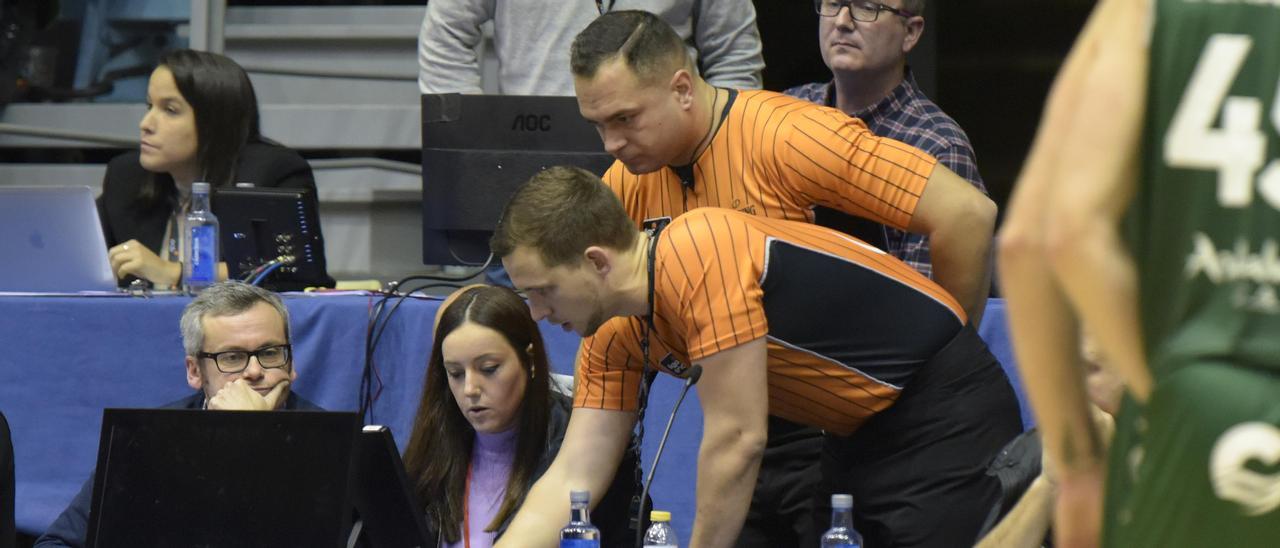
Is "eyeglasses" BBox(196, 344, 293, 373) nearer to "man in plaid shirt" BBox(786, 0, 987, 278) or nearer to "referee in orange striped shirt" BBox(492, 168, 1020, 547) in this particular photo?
"referee in orange striped shirt" BBox(492, 168, 1020, 547)

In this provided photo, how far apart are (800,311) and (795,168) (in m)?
0.43

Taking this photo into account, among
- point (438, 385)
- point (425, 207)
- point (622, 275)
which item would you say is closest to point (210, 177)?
point (425, 207)

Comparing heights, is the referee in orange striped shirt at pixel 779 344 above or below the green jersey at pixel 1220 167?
below

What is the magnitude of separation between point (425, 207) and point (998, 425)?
157cm

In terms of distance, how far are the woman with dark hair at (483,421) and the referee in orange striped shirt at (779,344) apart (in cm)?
42

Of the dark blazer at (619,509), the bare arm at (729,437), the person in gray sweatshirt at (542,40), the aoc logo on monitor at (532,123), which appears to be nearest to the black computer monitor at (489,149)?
the aoc logo on monitor at (532,123)

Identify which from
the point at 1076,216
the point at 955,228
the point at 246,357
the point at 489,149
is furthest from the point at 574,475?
the point at 1076,216

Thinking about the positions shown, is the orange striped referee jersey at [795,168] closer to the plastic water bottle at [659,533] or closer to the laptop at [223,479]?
the plastic water bottle at [659,533]

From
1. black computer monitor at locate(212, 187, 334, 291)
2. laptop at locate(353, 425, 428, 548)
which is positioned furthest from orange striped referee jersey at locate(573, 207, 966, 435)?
black computer monitor at locate(212, 187, 334, 291)

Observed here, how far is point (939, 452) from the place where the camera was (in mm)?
2689

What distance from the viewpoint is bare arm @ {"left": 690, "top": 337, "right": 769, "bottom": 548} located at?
8.07 feet

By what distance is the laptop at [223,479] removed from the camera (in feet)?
8.55

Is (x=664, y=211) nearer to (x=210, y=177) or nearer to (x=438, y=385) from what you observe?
(x=438, y=385)

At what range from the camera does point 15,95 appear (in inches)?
235
